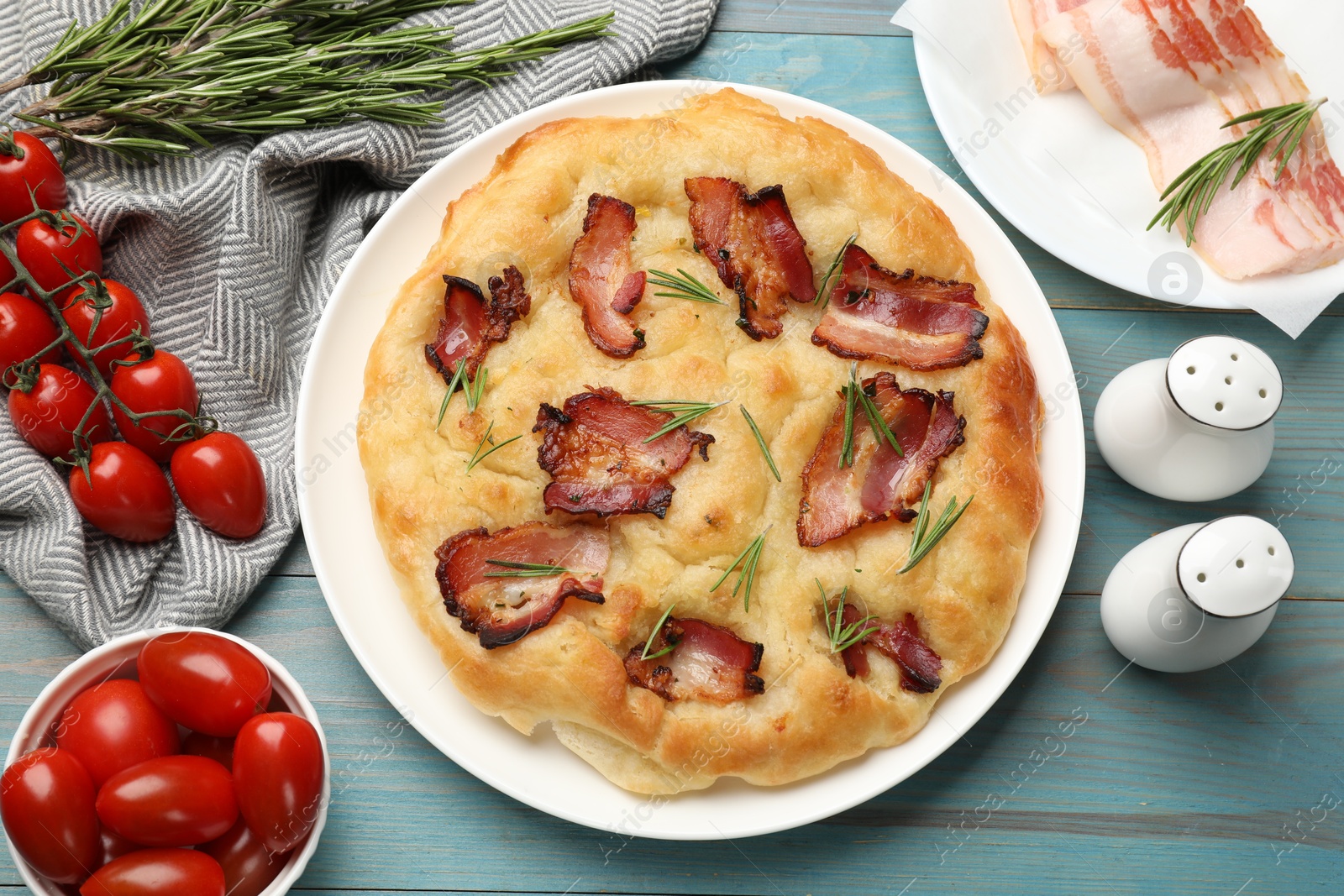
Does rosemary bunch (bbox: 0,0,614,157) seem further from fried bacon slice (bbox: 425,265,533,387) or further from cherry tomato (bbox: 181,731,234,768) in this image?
cherry tomato (bbox: 181,731,234,768)

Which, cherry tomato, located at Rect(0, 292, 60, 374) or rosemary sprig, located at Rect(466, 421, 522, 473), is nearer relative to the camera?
rosemary sprig, located at Rect(466, 421, 522, 473)

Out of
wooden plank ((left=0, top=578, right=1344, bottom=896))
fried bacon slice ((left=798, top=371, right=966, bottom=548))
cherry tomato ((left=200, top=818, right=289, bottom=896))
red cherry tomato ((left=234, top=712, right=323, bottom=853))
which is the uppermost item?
fried bacon slice ((left=798, top=371, right=966, bottom=548))

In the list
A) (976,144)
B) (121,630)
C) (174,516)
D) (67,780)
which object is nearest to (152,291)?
(174,516)

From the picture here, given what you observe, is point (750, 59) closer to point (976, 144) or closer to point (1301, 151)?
point (976, 144)

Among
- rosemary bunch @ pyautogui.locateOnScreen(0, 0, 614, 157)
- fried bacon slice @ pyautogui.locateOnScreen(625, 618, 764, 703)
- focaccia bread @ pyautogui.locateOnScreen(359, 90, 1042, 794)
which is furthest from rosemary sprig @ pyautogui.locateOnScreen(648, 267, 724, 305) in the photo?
rosemary bunch @ pyautogui.locateOnScreen(0, 0, 614, 157)

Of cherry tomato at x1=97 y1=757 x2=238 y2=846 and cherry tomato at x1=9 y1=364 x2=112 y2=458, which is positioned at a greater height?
cherry tomato at x1=9 y1=364 x2=112 y2=458

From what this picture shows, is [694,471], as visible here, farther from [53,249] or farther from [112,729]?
[53,249]

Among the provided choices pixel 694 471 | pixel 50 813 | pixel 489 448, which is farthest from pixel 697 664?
pixel 50 813
